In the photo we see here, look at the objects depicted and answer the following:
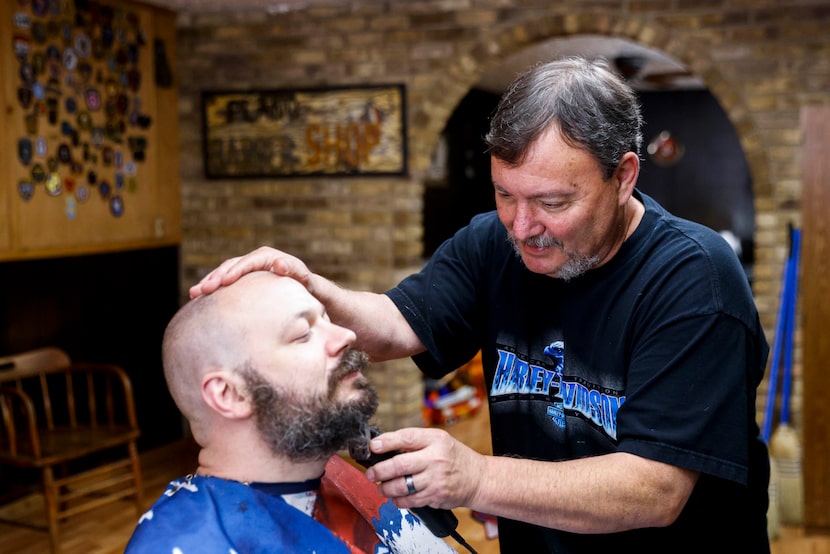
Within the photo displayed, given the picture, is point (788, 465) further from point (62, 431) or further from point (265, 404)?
point (265, 404)

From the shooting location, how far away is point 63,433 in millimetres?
4016

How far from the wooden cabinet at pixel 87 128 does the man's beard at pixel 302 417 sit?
10.5 feet

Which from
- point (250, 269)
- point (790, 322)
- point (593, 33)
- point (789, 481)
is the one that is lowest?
point (789, 481)

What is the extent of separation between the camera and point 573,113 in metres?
1.44

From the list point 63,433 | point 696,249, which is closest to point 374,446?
point 696,249

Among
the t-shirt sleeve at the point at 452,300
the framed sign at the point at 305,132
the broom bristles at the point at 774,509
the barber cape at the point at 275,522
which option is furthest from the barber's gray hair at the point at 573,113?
the framed sign at the point at 305,132

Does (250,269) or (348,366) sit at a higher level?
(250,269)

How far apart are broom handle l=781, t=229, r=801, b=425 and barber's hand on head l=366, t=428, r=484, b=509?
10.4 feet

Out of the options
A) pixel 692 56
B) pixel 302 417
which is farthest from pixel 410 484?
pixel 692 56

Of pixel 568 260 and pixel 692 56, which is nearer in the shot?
pixel 568 260

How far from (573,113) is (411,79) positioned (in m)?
3.63

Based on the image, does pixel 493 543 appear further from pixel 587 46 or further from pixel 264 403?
pixel 587 46

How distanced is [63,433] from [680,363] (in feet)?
11.0

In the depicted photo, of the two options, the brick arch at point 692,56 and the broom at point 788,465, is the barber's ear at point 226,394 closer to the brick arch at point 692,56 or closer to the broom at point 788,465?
the broom at point 788,465
